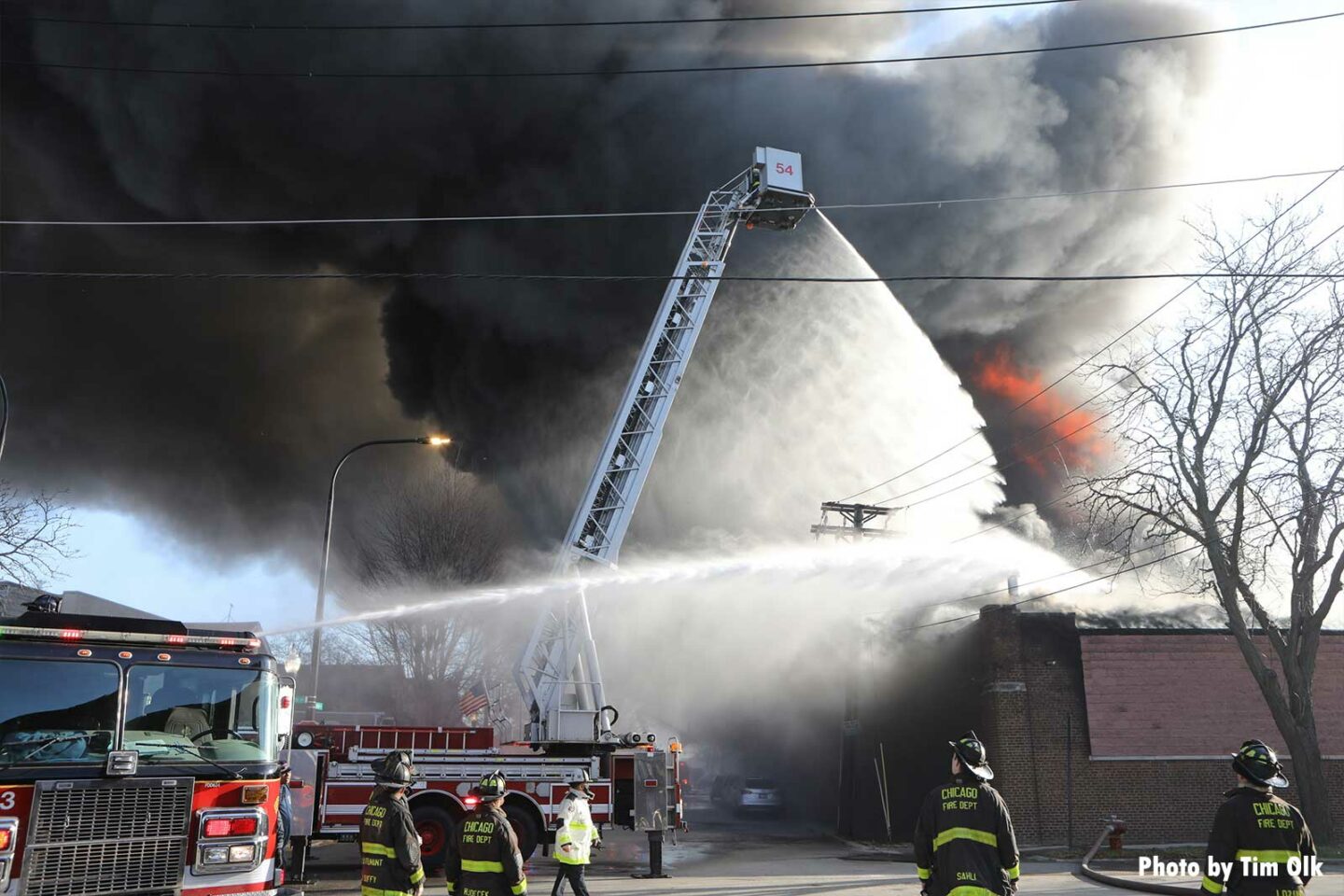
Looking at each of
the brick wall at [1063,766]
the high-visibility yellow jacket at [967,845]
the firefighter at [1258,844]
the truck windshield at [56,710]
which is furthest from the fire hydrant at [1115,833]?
the truck windshield at [56,710]

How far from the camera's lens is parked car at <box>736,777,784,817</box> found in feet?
94.3

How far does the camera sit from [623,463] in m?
17.3

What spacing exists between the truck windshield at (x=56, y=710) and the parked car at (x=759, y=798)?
2494 centimetres

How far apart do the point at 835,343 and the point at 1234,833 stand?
30.4 m

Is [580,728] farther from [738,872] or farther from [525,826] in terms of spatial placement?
A: [738,872]

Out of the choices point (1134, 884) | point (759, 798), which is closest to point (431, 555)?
point (759, 798)

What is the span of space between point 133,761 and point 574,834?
4.72 m

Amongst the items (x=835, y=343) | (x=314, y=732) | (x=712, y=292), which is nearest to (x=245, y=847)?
(x=314, y=732)

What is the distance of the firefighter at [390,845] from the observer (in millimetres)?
5871

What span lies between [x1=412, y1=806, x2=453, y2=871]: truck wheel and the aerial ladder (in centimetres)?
199

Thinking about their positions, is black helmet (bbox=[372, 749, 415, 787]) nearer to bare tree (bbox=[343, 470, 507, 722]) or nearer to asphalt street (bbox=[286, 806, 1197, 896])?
asphalt street (bbox=[286, 806, 1197, 896])

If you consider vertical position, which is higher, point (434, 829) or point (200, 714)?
point (200, 714)

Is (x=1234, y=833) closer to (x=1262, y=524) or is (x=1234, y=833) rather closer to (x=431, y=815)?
(x=431, y=815)

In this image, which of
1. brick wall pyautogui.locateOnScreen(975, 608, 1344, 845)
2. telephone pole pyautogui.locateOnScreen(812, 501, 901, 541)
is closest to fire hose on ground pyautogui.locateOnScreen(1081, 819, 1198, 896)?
brick wall pyautogui.locateOnScreen(975, 608, 1344, 845)
